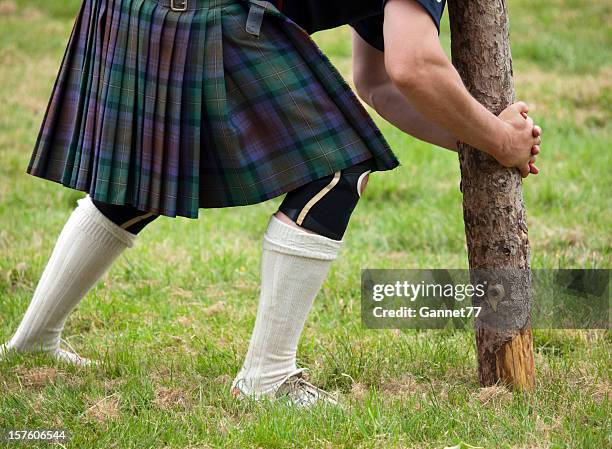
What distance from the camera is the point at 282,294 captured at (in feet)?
8.25

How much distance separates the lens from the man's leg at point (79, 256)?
276 cm

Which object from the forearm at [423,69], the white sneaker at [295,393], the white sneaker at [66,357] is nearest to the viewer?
the forearm at [423,69]

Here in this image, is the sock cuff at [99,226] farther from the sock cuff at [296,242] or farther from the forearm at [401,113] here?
the forearm at [401,113]

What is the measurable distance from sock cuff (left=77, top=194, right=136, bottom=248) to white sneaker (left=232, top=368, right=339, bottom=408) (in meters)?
0.54

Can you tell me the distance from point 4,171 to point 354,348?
11.0 feet

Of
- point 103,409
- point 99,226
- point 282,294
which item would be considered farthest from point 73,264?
point 282,294

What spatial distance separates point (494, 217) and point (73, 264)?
47.5 inches

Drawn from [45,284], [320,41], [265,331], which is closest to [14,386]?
[45,284]

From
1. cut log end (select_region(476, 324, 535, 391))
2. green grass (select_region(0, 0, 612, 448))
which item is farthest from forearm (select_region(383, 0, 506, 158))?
green grass (select_region(0, 0, 612, 448))

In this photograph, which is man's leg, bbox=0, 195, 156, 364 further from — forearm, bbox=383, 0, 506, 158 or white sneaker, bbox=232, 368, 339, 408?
forearm, bbox=383, 0, 506, 158

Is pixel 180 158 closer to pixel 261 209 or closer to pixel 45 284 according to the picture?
pixel 45 284

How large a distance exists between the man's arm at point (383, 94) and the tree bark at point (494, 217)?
0.71 feet

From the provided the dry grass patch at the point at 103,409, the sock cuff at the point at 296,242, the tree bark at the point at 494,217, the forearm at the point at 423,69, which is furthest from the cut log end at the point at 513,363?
the dry grass patch at the point at 103,409

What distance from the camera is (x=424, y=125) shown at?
2.82 meters
